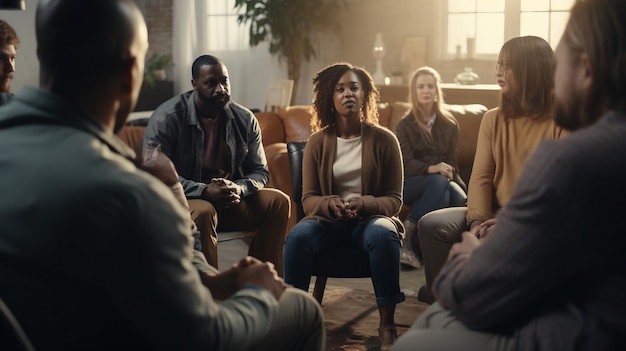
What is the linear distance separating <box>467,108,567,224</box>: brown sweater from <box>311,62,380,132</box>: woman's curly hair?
659 mm

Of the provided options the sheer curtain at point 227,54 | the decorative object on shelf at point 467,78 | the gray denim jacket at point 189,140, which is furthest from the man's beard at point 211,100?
the sheer curtain at point 227,54

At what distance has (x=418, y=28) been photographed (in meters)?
8.59

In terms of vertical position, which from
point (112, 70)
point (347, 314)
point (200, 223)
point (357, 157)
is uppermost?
point (112, 70)

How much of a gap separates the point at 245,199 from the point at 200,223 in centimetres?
37

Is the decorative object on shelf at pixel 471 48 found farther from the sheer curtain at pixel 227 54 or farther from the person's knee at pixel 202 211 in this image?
the person's knee at pixel 202 211

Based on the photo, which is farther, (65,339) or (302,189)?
(302,189)

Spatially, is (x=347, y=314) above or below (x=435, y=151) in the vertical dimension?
below

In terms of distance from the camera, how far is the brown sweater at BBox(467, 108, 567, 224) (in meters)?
3.11

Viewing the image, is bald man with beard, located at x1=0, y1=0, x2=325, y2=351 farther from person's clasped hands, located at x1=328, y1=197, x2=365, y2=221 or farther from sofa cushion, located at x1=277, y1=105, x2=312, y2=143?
sofa cushion, located at x1=277, y1=105, x2=312, y2=143

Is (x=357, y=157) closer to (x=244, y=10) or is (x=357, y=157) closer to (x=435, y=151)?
(x=435, y=151)

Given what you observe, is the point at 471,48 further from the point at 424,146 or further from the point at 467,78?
the point at 424,146

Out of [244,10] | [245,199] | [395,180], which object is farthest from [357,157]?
[244,10]

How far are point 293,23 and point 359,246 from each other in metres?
5.68

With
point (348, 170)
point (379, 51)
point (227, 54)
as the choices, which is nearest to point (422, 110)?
point (348, 170)
